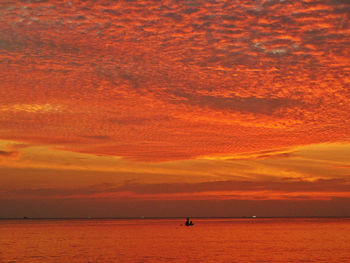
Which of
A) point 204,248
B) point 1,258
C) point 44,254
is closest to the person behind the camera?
point 1,258

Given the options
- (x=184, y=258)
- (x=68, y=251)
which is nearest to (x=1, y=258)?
(x=68, y=251)

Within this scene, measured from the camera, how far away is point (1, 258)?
5819 centimetres

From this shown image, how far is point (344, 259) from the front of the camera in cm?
5700

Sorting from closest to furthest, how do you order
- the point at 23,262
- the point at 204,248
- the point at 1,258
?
the point at 23,262, the point at 1,258, the point at 204,248

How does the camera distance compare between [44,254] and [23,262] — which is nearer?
[23,262]

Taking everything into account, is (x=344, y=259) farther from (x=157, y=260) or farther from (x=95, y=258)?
(x=95, y=258)

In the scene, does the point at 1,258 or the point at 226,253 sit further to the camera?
the point at 226,253

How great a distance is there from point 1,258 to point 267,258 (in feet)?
105

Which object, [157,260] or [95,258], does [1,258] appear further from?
[157,260]

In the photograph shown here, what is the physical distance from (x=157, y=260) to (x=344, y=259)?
2208cm

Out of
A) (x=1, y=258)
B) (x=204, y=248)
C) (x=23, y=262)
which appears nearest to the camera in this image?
(x=23, y=262)

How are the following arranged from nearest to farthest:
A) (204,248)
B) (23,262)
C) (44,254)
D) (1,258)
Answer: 1. (23,262)
2. (1,258)
3. (44,254)
4. (204,248)

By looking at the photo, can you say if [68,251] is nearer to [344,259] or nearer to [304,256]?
[304,256]

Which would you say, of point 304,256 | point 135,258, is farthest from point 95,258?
point 304,256
